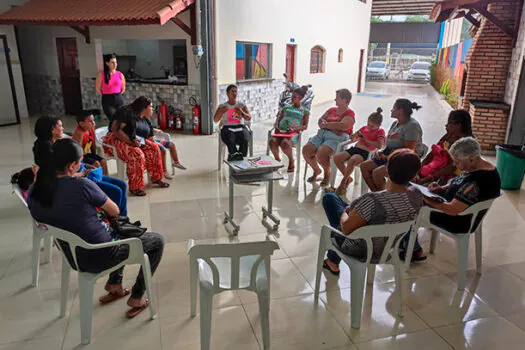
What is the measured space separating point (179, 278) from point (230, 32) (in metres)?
5.99

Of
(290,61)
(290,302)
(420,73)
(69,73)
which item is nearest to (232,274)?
(290,302)

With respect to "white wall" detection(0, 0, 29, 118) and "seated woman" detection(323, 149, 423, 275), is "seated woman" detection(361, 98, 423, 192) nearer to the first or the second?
"seated woman" detection(323, 149, 423, 275)

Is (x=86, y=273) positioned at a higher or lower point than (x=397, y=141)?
lower

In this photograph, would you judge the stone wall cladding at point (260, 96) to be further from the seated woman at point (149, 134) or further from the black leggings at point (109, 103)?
the seated woman at point (149, 134)

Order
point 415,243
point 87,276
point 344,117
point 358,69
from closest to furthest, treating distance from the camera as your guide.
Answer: point 87,276 → point 415,243 → point 344,117 → point 358,69

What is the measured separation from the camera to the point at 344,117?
183 inches

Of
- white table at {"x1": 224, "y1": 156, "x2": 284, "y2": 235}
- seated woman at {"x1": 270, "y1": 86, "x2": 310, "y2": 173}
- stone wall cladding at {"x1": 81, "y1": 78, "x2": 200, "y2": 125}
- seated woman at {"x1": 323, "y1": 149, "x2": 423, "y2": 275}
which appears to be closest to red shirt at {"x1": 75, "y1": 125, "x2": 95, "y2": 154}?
white table at {"x1": 224, "y1": 156, "x2": 284, "y2": 235}

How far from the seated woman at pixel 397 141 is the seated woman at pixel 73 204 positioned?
8.73ft

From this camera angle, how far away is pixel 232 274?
2.02 metres

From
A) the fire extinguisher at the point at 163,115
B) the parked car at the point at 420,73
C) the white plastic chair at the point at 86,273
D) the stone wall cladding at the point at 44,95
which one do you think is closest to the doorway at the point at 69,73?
the stone wall cladding at the point at 44,95

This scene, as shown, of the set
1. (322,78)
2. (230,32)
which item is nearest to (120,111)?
(230,32)

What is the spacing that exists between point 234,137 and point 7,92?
5.91 meters

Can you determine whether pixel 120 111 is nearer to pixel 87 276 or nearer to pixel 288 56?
pixel 87 276

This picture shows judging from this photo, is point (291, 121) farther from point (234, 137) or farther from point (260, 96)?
point (260, 96)
